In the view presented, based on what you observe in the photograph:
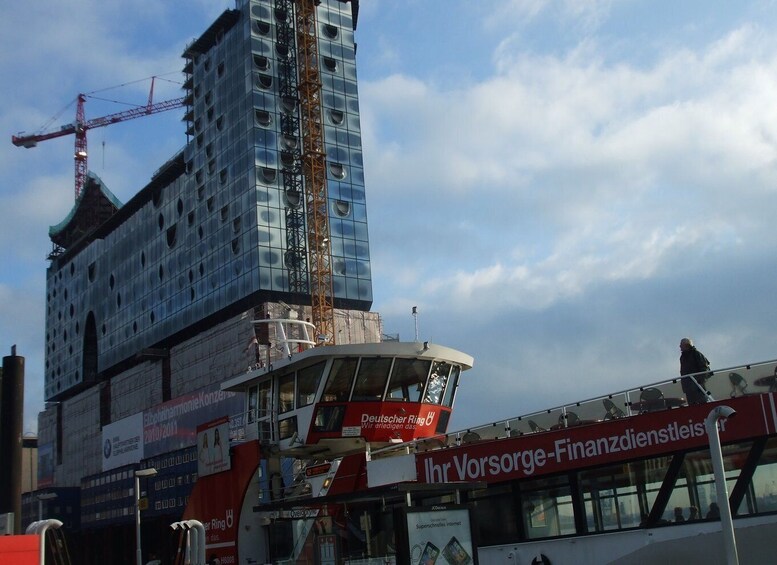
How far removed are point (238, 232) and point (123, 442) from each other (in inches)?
1480

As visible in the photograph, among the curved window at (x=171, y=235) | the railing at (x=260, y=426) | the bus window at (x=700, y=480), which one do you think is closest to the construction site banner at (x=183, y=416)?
the curved window at (x=171, y=235)

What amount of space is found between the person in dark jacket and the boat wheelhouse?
0.58ft

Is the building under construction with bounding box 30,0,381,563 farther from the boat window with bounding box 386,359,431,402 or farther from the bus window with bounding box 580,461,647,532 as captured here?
the bus window with bounding box 580,461,647,532

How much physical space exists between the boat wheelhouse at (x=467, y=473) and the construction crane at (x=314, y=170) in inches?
2567

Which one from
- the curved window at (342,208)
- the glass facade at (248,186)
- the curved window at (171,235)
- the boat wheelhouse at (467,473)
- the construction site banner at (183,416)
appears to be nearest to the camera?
the boat wheelhouse at (467,473)

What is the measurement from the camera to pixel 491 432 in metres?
21.3

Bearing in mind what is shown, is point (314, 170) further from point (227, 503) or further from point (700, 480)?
point (700, 480)

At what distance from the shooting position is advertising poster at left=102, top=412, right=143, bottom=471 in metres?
113

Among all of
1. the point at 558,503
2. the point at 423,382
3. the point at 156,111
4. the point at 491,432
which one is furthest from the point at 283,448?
the point at 156,111

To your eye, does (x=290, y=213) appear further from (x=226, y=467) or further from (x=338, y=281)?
(x=226, y=467)

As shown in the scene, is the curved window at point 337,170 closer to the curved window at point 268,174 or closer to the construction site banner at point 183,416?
the curved window at point 268,174

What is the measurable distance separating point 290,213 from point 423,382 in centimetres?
7115

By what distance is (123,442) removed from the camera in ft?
384

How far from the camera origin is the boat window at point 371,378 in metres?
25.6
